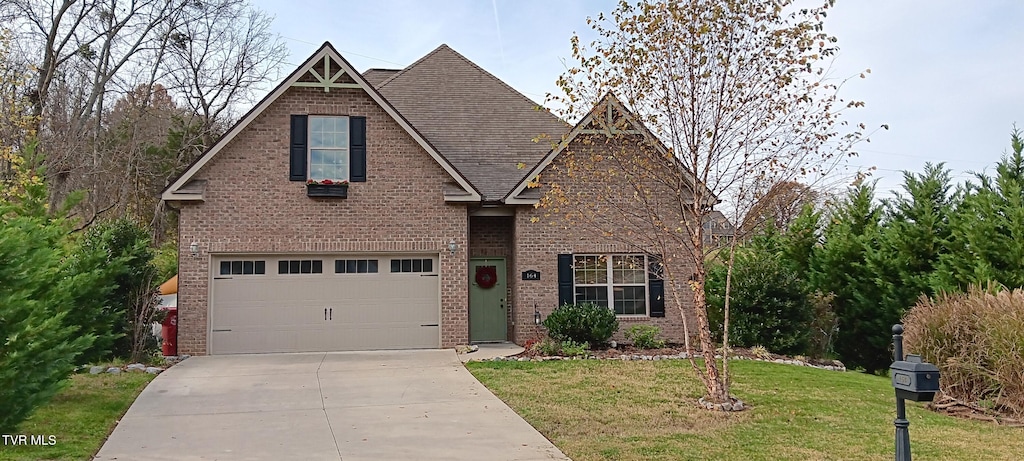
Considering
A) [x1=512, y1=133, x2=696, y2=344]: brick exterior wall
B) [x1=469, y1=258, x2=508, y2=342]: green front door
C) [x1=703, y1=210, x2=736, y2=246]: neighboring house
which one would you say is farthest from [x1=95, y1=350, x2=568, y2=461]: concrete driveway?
[x1=703, y1=210, x2=736, y2=246]: neighboring house

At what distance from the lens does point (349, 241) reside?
1497cm

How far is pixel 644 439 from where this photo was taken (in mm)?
7691

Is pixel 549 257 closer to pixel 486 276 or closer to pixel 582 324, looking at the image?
pixel 486 276

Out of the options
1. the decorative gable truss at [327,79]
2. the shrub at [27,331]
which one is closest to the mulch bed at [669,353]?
the decorative gable truss at [327,79]

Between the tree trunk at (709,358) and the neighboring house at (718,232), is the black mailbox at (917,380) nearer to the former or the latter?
the tree trunk at (709,358)

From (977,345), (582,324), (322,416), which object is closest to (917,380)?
(977,345)

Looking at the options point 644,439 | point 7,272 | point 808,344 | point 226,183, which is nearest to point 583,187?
point 808,344

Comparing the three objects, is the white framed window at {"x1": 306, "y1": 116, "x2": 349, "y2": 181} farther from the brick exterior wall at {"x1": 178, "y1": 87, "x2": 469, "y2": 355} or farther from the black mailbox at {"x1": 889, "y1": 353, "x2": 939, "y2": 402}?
the black mailbox at {"x1": 889, "y1": 353, "x2": 939, "y2": 402}

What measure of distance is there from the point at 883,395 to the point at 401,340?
8830 millimetres

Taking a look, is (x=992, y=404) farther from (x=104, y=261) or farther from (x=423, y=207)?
(x=104, y=261)

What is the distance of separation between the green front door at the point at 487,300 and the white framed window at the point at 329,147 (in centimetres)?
357

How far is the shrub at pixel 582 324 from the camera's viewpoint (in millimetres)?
14547

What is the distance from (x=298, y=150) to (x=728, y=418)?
994 centimetres

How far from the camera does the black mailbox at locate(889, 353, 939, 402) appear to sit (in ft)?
17.5
